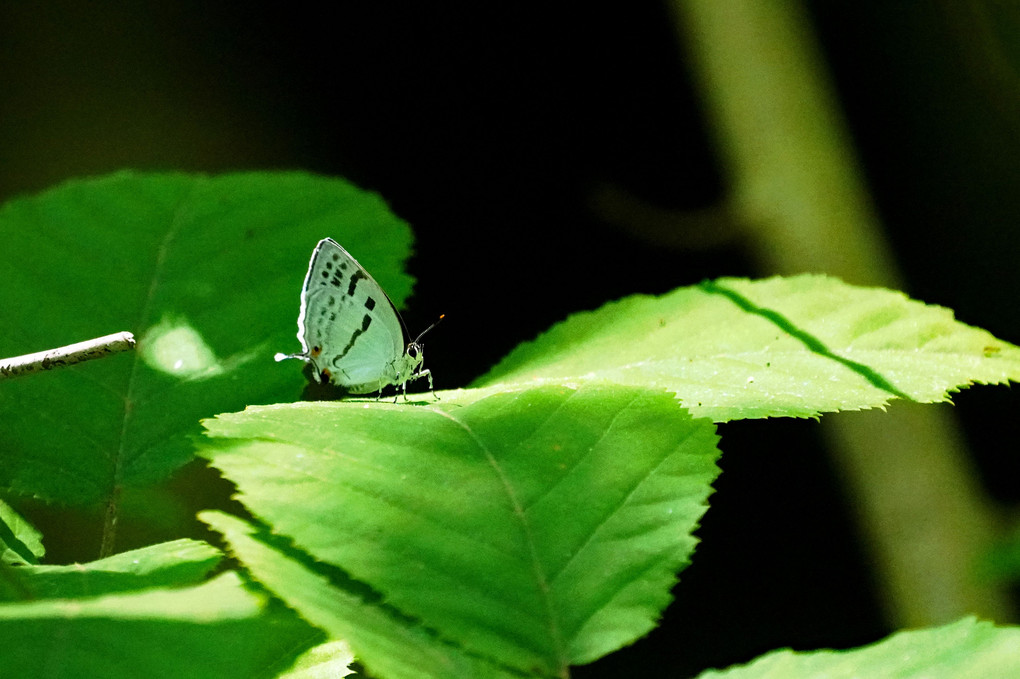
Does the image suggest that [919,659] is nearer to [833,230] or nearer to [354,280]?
[354,280]

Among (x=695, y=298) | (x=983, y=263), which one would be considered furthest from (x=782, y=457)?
(x=695, y=298)

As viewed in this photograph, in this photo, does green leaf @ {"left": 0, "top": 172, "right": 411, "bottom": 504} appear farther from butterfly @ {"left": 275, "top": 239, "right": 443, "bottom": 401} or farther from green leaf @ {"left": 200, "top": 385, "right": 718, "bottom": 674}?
green leaf @ {"left": 200, "top": 385, "right": 718, "bottom": 674}

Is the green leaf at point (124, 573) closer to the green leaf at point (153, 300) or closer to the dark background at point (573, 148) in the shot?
the green leaf at point (153, 300)

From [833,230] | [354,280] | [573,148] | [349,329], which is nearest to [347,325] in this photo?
[349,329]

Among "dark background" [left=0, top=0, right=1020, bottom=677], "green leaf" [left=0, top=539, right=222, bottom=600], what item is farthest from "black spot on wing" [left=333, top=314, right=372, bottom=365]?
"dark background" [left=0, top=0, right=1020, bottom=677]

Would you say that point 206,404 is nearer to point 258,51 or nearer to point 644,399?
point 644,399
